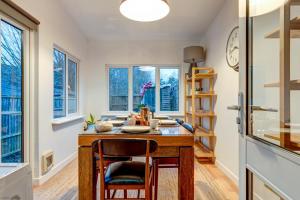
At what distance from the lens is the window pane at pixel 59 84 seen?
3572 millimetres

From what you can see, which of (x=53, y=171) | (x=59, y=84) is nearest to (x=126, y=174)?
(x=53, y=171)

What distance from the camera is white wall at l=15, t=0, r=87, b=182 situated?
2850 mm

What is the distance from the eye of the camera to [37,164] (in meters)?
2.80

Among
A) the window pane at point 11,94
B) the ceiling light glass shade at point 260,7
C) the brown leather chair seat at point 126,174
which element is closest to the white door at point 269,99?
the ceiling light glass shade at point 260,7

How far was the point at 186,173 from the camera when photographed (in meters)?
1.88

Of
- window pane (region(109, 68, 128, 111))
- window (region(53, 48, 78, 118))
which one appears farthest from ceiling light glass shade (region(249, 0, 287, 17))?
window pane (region(109, 68, 128, 111))

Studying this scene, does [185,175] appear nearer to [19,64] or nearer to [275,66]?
[275,66]

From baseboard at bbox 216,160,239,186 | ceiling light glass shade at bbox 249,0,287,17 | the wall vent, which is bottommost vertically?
baseboard at bbox 216,160,239,186

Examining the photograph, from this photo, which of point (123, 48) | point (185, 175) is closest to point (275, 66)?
point (185, 175)

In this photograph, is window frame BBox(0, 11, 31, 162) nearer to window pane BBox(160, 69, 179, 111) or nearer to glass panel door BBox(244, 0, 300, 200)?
glass panel door BBox(244, 0, 300, 200)

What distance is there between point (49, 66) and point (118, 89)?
7.47 feet

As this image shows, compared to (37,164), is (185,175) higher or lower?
higher

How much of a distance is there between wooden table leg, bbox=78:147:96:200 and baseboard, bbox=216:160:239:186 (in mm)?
1891

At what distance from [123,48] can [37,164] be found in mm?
3156
